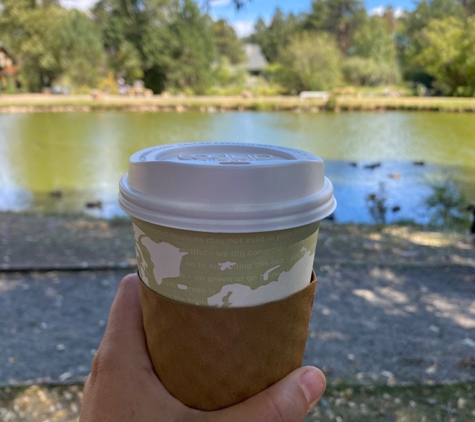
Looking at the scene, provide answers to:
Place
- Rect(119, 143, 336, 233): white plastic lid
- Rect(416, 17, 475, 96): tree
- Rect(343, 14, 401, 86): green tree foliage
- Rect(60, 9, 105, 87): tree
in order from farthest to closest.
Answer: Rect(343, 14, 401, 86): green tree foliage → Rect(60, 9, 105, 87): tree → Rect(416, 17, 475, 96): tree → Rect(119, 143, 336, 233): white plastic lid

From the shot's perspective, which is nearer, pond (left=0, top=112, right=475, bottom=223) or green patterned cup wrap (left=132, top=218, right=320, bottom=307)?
green patterned cup wrap (left=132, top=218, right=320, bottom=307)

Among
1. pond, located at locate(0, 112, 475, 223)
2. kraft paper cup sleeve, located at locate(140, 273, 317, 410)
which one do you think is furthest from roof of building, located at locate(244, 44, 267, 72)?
kraft paper cup sleeve, located at locate(140, 273, 317, 410)

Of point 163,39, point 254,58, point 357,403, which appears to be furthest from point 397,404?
point 254,58

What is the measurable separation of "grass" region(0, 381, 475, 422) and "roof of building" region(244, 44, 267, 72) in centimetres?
4489

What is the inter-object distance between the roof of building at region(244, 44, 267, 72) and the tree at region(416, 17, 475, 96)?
1962cm

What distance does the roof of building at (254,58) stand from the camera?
44.8 meters

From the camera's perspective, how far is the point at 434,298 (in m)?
3.30

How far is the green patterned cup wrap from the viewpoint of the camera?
2.85ft

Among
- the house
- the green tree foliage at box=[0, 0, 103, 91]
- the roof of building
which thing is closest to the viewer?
the house

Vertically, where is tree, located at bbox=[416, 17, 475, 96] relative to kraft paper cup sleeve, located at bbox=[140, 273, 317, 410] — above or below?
above

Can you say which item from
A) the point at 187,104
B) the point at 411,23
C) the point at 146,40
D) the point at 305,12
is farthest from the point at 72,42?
the point at 411,23

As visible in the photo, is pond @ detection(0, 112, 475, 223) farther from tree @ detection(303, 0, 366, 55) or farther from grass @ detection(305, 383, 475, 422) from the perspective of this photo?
tree @ detection(303, 0, 366, 55)

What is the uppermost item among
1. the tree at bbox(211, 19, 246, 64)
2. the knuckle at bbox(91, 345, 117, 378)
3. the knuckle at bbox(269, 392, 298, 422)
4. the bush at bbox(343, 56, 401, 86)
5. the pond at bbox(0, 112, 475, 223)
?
the tree at bbox(211, 19, 246, 64)

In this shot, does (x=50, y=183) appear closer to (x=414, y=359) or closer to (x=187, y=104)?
(x=414, y=359)
